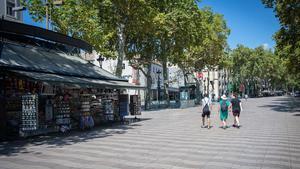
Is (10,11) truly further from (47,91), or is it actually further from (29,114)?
(29,114)

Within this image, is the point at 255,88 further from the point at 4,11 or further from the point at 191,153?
the point at 191,153

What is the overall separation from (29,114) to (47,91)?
2.83 metres

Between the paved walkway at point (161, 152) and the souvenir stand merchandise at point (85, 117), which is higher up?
the souvenir stand merchandise at point (85, 117)

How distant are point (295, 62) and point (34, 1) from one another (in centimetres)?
2692

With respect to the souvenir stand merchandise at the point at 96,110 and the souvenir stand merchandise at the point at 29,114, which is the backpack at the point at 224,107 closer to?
the souvenir stand merchandise at the point at 96,110

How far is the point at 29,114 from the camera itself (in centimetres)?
1242

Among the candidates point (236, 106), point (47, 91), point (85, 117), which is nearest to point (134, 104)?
point (85, 117)

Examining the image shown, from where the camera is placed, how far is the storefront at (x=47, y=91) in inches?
493

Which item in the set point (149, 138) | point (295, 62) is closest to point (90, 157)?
point (149, 138)

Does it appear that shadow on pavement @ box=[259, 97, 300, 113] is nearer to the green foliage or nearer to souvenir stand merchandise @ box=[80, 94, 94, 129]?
souvenir stand merchandise @ box=[80, 94, 94, 129]

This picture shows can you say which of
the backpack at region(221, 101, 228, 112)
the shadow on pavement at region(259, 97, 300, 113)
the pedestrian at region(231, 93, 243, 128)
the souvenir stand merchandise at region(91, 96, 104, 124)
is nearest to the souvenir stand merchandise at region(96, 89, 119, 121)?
the souvenir stand merchandise at region(91, 96, 104, 124)

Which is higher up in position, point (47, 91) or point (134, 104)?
point (47, 91)

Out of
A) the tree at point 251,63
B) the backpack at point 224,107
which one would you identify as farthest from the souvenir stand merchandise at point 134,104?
the tree at point 251,63

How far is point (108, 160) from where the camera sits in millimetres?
8055
